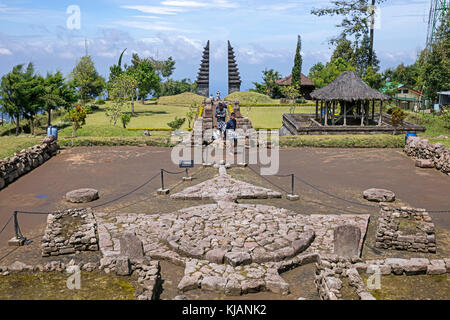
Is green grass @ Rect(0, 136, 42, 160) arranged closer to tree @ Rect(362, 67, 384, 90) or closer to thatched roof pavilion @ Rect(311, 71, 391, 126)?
thatched roof pavilion @ Rect(311, 71, 391, 126)

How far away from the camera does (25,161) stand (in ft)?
56.5

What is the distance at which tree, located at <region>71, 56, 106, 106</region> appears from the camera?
49219mm

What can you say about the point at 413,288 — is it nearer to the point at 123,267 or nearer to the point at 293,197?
the point at 123,267

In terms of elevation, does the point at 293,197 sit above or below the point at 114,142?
below

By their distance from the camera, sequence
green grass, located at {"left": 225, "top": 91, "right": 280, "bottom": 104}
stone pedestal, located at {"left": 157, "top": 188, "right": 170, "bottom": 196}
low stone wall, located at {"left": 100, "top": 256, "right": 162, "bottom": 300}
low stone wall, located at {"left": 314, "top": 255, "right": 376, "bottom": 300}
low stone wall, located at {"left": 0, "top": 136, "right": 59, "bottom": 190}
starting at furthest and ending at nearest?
green grass, located at {"left": 225, "top": 91, "right": 280, "bottom": 104} → low stone wall, located at {"left": 0, "top": 136, "right": 59, "bottom": 190} → stone pedestal, located at {"left": 157, "top": 188, "right": 170, "bottom": 196} → low stone wall, located at {"left": 100, "top": 256, "right": 162, "bottom": 300} → low stone wall, located at {"left": 314, "top": 255, "right": 376, "bottom": 300}

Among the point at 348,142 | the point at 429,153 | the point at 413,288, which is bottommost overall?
the point at 413,288

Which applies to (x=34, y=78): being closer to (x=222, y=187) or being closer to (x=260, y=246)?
(x=222, y=187)

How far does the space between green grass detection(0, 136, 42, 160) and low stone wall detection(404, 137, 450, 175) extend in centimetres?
1896

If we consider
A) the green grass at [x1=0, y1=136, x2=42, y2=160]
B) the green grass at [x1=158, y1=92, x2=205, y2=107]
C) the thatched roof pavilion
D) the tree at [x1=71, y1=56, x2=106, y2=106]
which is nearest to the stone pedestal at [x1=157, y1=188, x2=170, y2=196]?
the green grass at [x1=0, y1=136, x2=42, y2=160]

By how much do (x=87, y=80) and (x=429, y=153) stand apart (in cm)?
4204

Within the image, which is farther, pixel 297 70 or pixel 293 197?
pixel 297 70

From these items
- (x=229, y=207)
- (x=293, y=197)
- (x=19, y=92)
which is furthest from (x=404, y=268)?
(x=19, y=92)

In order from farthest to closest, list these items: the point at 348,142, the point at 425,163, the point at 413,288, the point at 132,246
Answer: the point at 348,142 → the point at 425,163 → the point at 132,246 → the point at 413,288
